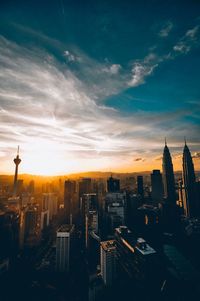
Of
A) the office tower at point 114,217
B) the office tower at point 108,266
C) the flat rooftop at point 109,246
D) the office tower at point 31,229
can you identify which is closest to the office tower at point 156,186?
the office tower at point 114,217

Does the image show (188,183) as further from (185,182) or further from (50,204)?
(50,204)

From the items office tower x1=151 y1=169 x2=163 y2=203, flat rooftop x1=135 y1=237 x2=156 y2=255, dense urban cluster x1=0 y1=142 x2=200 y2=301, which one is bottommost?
dense urban cluster x1=0 y1=142 x2=200 y2=301

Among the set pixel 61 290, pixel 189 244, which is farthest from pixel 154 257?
pixel 189 244

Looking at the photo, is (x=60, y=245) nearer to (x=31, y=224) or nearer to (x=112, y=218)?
(x=112, y=218)

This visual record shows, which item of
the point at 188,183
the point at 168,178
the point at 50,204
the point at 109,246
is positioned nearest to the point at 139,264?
the point at 109,246

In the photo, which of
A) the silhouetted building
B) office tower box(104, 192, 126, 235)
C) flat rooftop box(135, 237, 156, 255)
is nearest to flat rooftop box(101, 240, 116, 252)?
the silhouetted building

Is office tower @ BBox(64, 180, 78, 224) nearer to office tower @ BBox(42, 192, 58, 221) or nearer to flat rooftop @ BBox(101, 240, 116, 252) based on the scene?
office tower @ BBox(42, 192, 58, 221)
